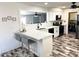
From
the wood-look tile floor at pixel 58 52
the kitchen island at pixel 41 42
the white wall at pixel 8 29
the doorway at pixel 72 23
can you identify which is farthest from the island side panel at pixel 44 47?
the doorway at pixel 72 23

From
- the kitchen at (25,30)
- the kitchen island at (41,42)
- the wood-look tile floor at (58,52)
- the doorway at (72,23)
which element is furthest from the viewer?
the doorway at (72,23)

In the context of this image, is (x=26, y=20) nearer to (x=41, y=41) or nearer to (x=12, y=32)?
(x=12, y=32)

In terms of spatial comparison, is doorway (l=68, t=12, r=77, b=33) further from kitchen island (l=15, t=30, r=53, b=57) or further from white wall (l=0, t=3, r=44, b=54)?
white wall (l=0, t=3, r=44, b=54)

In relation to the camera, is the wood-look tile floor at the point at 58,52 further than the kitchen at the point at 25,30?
Yes

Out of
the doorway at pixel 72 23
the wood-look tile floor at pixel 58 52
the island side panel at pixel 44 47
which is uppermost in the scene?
the doorway at pixel 72 23

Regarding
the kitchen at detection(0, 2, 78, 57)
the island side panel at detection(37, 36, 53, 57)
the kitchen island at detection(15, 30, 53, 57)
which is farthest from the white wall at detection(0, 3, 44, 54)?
the island side panel at detection(37, 36, 53, 57)

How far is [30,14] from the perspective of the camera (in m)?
5.42

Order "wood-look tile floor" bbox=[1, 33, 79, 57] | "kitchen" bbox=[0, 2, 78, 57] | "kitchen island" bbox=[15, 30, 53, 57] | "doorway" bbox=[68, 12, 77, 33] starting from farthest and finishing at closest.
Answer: "doorway" bbox=[68, 12, 77, 33] < "wood-look tile floor" bbox=[1, 33, 79, 57] < "kitchen" bbox=[0, 2, 78, 57] < "kitchen island" bbox=[15, 30, 53, 57]

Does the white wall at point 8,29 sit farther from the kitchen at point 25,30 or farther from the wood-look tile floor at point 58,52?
the wood-look tile floor at point 58,52

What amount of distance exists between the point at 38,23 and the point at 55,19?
5.37 feet

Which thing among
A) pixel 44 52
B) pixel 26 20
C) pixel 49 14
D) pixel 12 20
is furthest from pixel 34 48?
pixel 49 14

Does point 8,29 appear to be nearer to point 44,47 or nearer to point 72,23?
point 44,47

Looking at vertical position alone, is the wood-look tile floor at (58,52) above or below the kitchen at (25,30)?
below

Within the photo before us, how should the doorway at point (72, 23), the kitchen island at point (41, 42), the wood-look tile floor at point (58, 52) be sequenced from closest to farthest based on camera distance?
the kitchen island at point (41, 42)
the wood-look tile floor at point (58, 52)
the doorway at point (72, 23)
